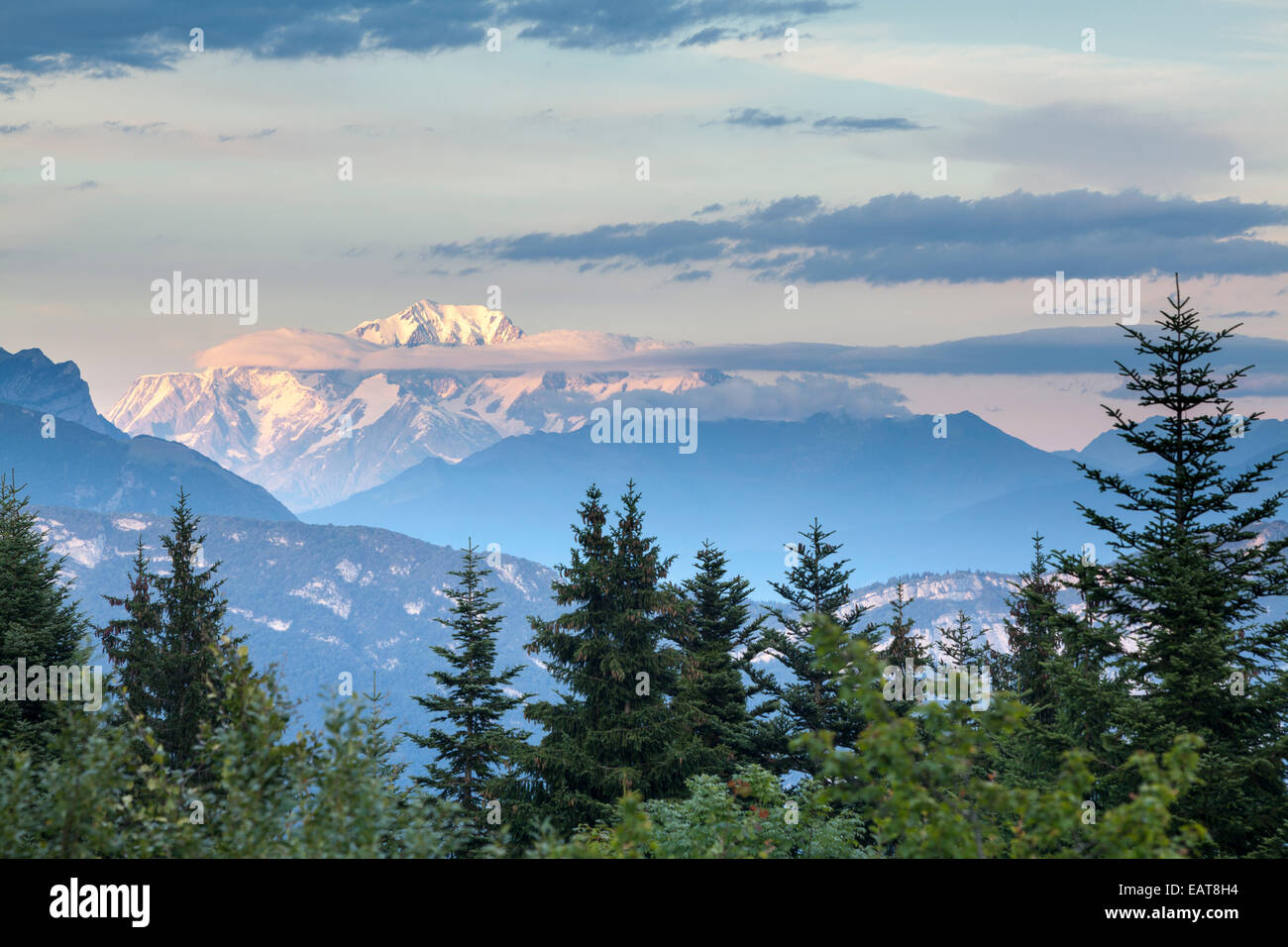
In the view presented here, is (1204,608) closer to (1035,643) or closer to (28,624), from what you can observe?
(1035,643)

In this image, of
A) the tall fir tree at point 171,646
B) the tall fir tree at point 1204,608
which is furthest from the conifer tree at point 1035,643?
the tall fir tree at point 171,646

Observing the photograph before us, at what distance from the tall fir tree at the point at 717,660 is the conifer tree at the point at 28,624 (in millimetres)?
19358

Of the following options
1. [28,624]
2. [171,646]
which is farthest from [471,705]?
[28,624]

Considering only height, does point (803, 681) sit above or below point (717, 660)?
below

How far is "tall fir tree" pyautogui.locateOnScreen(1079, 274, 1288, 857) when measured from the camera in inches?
813

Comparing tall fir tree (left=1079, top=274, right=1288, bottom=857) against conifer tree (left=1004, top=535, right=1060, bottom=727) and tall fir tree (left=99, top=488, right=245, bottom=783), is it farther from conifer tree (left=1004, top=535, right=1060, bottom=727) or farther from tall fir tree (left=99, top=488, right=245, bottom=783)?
tall fir tree (left=99, top=488, right=245, bottom=783)

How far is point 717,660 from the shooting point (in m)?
39.9

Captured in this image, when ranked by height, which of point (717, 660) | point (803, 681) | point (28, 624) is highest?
point (28, 624)

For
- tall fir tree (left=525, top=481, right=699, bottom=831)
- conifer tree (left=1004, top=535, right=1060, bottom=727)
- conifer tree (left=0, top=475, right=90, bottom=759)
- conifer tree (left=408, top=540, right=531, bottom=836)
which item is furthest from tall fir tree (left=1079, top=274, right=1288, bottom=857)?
conifer tree (left=0, top=475, right=90, bottom=759)

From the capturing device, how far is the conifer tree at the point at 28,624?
2798 centimetres

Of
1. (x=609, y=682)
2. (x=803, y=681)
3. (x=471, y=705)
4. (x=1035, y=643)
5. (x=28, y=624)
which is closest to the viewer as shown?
(x=609, y=682)

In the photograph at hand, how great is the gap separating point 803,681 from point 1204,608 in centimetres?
2481
